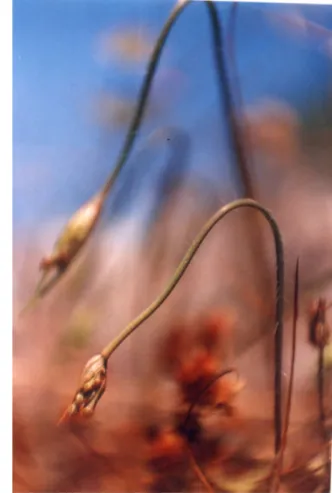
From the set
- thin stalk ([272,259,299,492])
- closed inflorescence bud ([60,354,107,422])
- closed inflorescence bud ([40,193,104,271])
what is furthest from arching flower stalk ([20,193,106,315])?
thin stalk ([272,259,299,492])

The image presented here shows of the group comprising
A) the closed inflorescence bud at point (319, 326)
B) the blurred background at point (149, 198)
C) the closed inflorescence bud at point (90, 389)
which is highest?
the blurred background at point (149, 198)

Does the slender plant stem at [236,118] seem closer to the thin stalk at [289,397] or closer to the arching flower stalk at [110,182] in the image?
the arching flower stalk at [110,182]

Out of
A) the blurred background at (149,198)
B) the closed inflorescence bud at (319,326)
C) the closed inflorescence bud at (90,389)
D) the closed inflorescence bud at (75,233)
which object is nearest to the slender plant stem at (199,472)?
the blurred background at (149,198)

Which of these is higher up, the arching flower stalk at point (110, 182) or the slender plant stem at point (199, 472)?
the arching flower stalk at point (110, 182)

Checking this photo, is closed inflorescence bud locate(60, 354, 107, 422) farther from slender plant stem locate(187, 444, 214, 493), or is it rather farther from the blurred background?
slender plant stem locate(187, 444, 214, 493)
